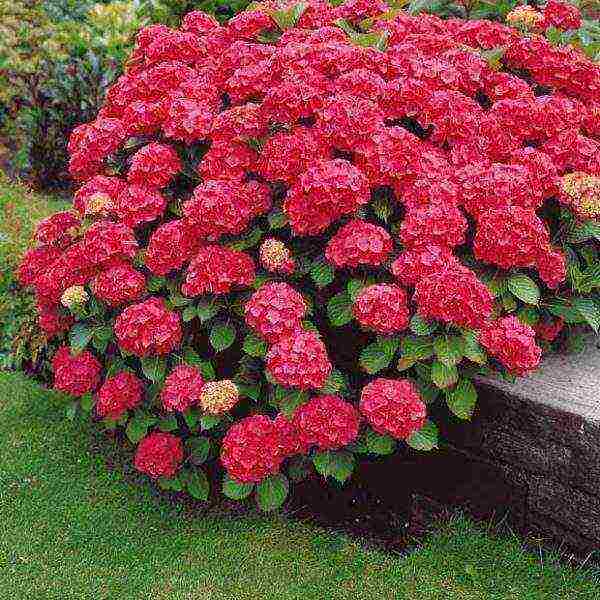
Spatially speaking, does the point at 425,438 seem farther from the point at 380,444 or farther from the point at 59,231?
the point at 59,231

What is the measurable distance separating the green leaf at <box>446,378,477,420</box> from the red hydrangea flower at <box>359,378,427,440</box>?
0.13 meters

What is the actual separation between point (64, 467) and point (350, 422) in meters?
1.46

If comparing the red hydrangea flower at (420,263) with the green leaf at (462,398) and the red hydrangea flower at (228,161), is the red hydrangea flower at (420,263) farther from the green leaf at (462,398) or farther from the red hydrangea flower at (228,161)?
the red hydrangea flower at (228,161)

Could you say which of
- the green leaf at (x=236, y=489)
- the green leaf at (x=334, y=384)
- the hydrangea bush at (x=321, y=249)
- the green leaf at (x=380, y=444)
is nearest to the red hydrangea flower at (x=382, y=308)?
the hydrangea bush at (x=321, y=249)

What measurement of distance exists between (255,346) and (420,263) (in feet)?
1.91

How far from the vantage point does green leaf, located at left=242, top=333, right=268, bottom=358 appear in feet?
9.10

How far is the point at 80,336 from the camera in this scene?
309 centimetres

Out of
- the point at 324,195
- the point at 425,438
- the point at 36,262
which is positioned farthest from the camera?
the point at 36,262

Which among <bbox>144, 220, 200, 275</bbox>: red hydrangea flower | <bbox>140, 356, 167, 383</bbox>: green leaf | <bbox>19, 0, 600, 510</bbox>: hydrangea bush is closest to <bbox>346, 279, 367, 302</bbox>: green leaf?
<bbox>19, 0, 600, 510</bbox>: hydrangea bush

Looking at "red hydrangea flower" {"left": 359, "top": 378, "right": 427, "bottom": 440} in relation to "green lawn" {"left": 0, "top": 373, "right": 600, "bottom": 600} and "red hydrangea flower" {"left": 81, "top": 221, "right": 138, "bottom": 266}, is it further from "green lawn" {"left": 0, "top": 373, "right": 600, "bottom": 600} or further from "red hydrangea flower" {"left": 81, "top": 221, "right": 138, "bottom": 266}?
"red hydrangea flower" {"left": 81, "top": 221, "right": 138, "bottom": 266}

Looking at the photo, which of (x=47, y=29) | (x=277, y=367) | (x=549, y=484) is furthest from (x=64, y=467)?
(x=47, y=29)

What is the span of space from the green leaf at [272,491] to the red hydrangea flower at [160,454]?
340 millimetres

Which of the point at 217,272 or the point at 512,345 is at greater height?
the point at 512,345

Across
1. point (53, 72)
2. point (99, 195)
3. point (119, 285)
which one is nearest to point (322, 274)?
point (119, 285)
